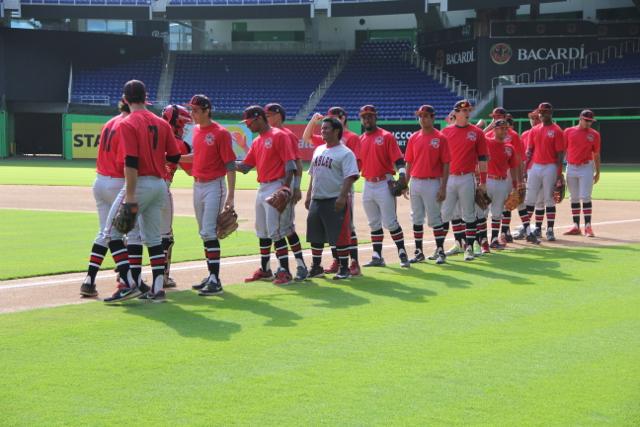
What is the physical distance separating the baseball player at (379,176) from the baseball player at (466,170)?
43.0 inches

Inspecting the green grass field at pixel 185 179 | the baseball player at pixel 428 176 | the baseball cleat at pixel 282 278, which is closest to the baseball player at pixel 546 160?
the baseball player at pixel 428 176

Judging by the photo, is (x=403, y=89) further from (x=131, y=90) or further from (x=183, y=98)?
(x=131, y=90)

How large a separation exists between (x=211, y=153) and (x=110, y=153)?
117 cm

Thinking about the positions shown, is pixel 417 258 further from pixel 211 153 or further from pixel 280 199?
pixel 211 153

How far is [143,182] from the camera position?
28.6 feet

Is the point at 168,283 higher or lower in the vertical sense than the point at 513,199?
lower

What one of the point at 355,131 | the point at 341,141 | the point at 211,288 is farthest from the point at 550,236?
the point at 355,131

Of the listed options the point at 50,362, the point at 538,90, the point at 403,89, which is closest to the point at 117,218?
the point at 50,362

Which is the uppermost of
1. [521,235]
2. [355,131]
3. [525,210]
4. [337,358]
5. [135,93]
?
[355,131]

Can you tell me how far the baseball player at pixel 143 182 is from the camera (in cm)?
849

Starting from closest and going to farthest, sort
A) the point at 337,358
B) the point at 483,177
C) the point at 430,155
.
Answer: the point at 337,358 → the point at 430,155 → the point at 483,177

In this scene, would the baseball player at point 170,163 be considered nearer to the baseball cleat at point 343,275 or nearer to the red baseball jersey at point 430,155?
the baseball cleat at point 343,275

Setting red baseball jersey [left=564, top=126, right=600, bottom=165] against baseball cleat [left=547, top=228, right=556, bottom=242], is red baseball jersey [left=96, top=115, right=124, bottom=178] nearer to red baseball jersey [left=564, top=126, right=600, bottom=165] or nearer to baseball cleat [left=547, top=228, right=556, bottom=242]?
baseball cleat [left=547, top=228, right=556, bottom=242]

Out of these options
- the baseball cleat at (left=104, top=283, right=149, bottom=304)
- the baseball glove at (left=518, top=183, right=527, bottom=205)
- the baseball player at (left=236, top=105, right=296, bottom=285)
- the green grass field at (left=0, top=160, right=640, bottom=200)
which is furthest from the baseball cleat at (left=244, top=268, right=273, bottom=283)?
the green grass field at (left=0, top=160, right=640, bottom=200)
